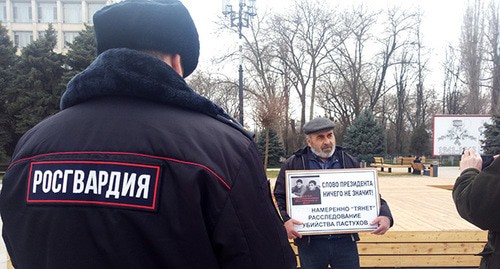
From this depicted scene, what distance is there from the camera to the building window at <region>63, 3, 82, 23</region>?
49781mm

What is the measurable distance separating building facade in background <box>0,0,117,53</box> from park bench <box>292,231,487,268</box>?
51644 mm

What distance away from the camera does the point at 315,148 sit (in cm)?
346

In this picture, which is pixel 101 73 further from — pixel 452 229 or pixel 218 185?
pixel 452 229

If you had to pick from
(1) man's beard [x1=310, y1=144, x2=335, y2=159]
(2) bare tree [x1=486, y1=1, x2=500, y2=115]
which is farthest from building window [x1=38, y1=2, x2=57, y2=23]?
(1) man's beard [x1=310, y1=144, x2=335, y2=159]

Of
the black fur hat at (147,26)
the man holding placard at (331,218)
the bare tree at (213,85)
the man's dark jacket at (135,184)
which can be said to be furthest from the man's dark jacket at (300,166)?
the bare tree at (213,85)

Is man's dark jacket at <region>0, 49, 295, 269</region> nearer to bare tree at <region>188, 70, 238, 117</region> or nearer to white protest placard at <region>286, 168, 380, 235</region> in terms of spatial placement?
white protest placard at <region>286, 168, 380, 235</region>

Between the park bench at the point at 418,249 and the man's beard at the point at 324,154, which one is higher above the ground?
the man's beard at the point at 324,154

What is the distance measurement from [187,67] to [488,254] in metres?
1.92

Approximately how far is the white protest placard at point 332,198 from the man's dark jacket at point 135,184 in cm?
214

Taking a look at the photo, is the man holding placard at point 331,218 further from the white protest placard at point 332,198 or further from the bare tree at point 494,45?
the bare tree at point 494,45

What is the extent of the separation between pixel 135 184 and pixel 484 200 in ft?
5.30

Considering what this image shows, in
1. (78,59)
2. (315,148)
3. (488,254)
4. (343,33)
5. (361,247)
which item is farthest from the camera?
(343,33)

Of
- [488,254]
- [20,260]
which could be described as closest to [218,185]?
[20,260]

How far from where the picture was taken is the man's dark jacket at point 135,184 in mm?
996
